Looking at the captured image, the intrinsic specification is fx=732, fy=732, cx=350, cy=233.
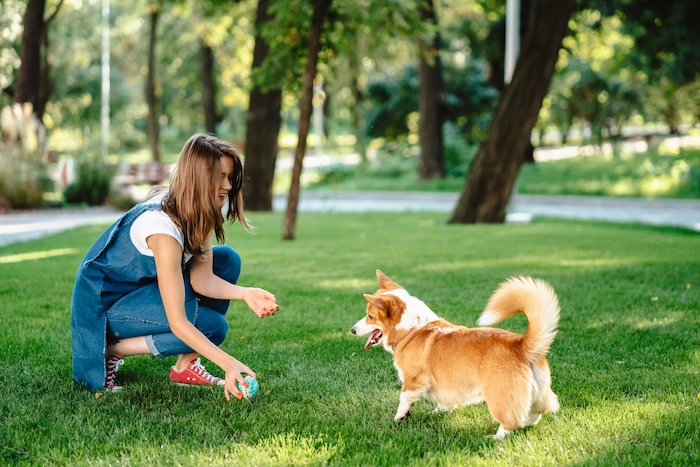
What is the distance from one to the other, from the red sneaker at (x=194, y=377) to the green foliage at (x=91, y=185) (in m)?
16.2

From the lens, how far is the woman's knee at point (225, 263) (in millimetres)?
4297

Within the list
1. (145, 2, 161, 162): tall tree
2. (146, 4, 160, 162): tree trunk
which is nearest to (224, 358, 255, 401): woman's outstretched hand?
(145, 2, 161, 162): tall tree

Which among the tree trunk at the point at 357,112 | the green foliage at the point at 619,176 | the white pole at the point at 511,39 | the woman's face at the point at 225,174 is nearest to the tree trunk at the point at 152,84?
the tree trunk at the point at 357,112

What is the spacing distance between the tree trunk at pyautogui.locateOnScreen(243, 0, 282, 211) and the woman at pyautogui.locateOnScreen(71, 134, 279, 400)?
13308 mm

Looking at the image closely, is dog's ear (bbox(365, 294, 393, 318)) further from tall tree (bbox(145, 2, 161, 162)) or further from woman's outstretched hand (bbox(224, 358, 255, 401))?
tall tree (bbox(145, 2, 161, 162))

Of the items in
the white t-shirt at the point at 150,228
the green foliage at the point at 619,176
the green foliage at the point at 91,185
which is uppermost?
the white t-shirt at the point at 150,228

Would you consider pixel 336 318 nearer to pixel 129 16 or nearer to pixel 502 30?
pixel 502 30

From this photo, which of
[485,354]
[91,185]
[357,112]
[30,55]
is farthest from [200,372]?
[357,112]

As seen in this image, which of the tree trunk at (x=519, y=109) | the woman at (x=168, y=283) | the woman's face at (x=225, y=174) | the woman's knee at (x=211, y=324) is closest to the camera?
the woman at (x=168, y=283)

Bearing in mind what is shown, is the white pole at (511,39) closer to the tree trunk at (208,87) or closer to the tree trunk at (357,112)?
the tree trunk at (357,112)

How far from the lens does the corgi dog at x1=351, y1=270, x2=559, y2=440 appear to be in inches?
124

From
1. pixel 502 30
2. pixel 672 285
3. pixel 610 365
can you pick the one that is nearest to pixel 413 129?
pixel 502 30

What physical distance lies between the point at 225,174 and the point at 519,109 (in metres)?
9.83

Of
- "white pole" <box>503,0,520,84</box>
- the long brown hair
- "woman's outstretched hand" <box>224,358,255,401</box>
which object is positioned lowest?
"woman's outstretched hand" <box>224,358,255,401</box>
